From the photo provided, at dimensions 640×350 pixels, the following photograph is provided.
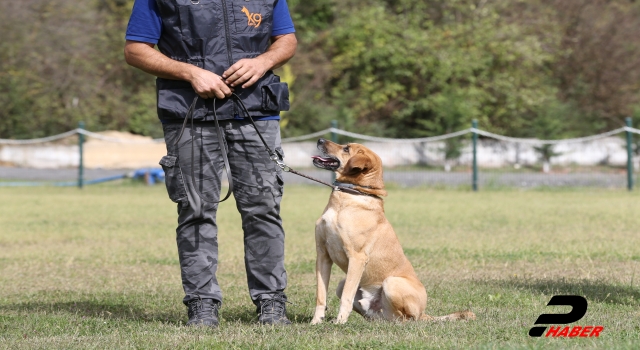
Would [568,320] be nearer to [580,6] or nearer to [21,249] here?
[21,249]

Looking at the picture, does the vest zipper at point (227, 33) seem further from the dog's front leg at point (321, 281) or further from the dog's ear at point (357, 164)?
the dog's front leg at point (321, 281)

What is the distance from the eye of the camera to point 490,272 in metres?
7.21

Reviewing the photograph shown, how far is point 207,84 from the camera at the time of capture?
4559 mm

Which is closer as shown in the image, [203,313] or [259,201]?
[203,313]

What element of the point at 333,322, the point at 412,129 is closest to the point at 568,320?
the point at 333,322

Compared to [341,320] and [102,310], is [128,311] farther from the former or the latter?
[341,320]

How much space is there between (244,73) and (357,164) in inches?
33.7

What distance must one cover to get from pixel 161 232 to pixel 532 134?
19.0 metres

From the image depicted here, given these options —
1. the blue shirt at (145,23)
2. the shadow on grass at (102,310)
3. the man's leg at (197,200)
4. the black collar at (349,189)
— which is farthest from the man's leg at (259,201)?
the blue shirt at (145,23)

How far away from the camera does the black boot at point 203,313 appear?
465 centimetres

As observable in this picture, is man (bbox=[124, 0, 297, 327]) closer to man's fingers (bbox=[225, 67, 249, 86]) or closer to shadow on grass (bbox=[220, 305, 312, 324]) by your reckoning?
man's fingers (bbox=[225, 67, 249, 86])

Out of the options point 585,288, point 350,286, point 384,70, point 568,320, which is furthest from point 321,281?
point 384,70

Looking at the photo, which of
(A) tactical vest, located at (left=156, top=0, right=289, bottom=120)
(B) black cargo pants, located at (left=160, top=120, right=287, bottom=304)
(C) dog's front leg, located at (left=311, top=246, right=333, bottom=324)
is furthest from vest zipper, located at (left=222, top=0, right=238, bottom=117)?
(C) dog's front leg, located at (left=311, top=246, right=333, bottom=324)

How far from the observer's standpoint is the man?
4.64m
